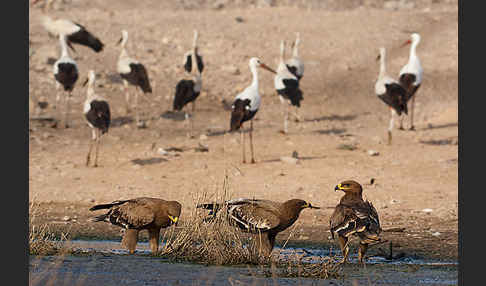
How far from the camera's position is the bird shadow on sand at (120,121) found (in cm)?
1789

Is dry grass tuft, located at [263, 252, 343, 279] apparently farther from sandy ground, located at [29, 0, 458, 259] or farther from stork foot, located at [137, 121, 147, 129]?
→ stork foot, located at [137, 121, 147, 129]

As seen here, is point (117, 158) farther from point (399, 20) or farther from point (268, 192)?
point (399, 20)

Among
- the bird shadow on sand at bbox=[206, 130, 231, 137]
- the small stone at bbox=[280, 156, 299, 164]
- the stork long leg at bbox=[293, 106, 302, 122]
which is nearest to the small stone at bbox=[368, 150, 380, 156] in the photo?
the small stone at bbox=[280, 156, 299, 164]

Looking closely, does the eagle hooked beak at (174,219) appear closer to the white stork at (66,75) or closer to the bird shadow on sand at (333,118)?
the white stork at (66,75)

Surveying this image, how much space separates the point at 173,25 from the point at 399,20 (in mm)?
6814

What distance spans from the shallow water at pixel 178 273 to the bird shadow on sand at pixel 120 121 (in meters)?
9.58

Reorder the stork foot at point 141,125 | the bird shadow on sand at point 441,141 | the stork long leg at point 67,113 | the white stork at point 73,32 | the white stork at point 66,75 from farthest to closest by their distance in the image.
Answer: the white stork at point 73,32 → the white stork at point 66,75 → the stork foot at point 141,125 → the stork long leg at point 67,113 → the bird shadow on sand at point 441,141

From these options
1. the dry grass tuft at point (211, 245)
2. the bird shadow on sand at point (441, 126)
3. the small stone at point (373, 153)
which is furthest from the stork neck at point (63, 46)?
the dry grass tuft at point (211, 245)

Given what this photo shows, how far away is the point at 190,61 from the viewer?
19.6 metres

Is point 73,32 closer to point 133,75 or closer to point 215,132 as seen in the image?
point 133,75

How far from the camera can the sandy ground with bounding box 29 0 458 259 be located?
12227 mm

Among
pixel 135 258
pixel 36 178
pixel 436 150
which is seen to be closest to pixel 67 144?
pixel 36 178

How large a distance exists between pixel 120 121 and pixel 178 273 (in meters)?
11.1

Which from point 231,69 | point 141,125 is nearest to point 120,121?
point 141,125
